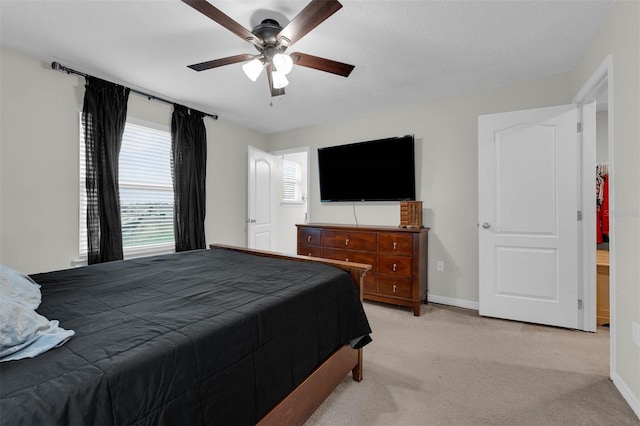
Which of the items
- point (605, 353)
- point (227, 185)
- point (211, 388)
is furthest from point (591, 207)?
point (227, 185)

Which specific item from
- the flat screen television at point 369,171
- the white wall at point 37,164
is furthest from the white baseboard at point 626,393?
the white wall at point 37,164

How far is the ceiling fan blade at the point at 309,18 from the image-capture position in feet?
4.72

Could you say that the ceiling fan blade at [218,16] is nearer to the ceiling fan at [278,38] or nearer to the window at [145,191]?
the ceiling fan at [278,38]

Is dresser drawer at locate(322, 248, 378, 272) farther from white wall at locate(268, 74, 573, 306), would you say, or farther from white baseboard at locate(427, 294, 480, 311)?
white baseboard at locate(427, 294, 480, 311)

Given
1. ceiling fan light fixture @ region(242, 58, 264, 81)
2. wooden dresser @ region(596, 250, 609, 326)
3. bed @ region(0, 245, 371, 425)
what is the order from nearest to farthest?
bed @ region(0, 245, 371, 425), ceiling fan light fixture @ region(242, 58, 264, 81), wooden dresser @ region(596, 250, 609, 326)

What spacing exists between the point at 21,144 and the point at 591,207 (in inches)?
192

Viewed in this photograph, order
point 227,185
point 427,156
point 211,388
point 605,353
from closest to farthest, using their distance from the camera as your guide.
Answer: point 211,388
point 605,353
point 427,156
point 227,185

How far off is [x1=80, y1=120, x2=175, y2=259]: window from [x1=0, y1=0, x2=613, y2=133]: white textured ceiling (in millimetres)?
558

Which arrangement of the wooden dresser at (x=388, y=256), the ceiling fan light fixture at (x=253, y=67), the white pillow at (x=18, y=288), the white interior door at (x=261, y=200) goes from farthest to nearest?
the white interior door at (x=261, y=200)
the wooden dresser at (x=388, y=256)
the ceiling fan light fixture at (x=253, y=67)
the white pillow at (x=18, y=288)

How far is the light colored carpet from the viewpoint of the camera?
1.56 m

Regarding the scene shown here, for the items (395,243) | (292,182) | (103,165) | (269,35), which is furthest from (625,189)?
(292,182)

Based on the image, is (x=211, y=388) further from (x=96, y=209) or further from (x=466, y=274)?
(x=466, y=274)

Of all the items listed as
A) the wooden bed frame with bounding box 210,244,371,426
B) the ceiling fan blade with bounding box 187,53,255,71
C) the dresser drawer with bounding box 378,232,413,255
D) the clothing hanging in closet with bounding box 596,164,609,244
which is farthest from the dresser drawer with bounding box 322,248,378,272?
the clothing hanging in closet with bounding box 596,164,609,244

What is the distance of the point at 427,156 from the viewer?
11.3 ft
